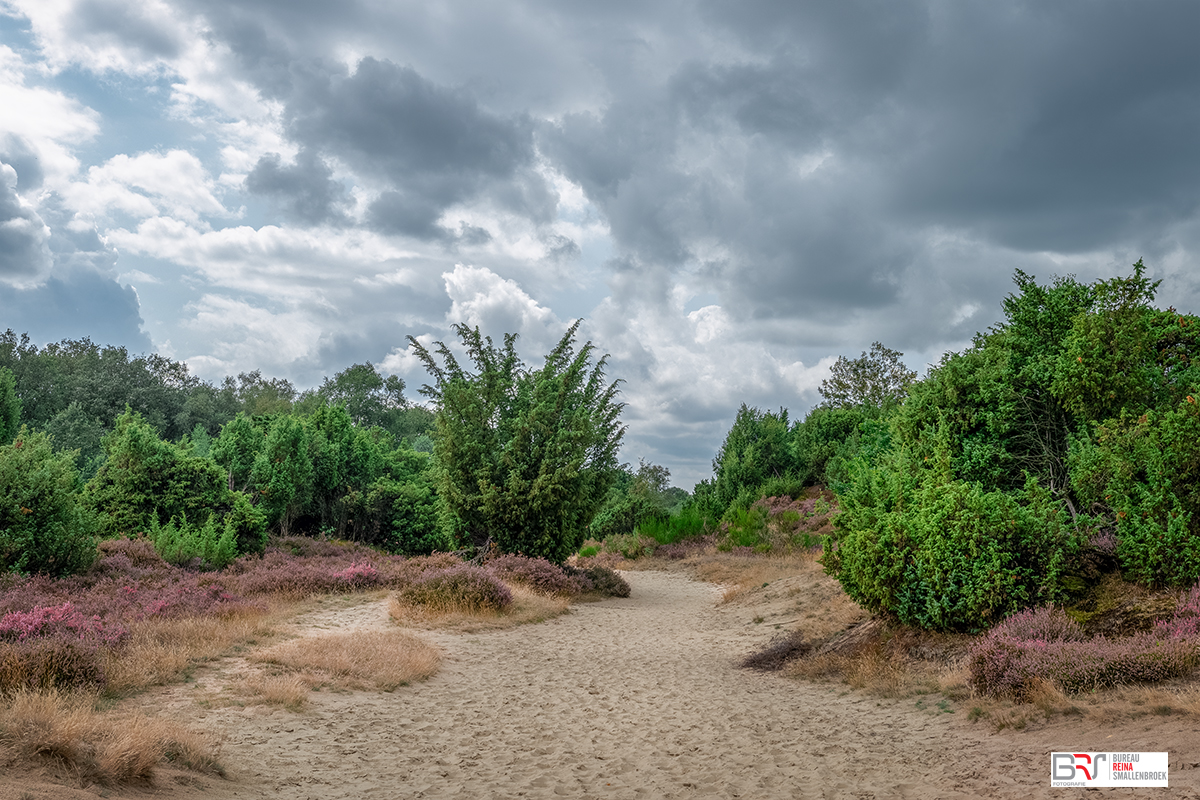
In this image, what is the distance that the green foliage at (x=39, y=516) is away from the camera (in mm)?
12188

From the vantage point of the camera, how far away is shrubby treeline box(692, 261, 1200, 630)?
27.0 ft

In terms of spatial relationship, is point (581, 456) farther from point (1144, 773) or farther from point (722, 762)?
point (1144, 773)

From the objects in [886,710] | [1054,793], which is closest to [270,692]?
[886,710]

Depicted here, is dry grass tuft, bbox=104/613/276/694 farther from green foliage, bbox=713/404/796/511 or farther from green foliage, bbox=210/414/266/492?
green foliage, bbox=713/404/796/511

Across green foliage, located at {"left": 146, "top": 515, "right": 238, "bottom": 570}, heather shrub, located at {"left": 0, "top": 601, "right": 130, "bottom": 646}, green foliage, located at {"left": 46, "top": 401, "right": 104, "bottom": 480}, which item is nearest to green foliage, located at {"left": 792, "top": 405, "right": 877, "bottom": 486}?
green foliage, located at {"left": 146, "top": 515, "right": 238, "bottom": 570}

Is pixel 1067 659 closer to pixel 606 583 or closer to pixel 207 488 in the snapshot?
pixel 606 583

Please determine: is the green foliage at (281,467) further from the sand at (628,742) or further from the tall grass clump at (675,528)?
the tall grass clump at (675,528)

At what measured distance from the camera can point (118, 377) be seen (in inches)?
2235

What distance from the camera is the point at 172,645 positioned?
863 centimetres

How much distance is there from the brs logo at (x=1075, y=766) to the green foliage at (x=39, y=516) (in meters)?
15.3

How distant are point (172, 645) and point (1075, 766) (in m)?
9.53

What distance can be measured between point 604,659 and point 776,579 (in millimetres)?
9234

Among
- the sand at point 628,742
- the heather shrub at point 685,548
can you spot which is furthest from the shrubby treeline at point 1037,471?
the heather shrub at point 685,548

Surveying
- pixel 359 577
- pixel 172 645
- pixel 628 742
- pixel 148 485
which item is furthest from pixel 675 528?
pixel 628 742
